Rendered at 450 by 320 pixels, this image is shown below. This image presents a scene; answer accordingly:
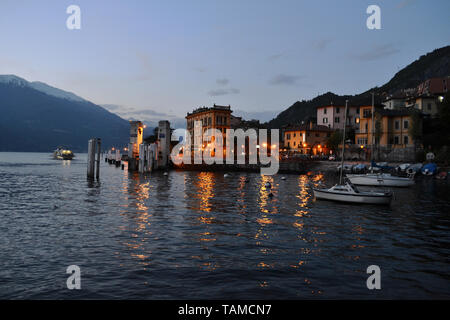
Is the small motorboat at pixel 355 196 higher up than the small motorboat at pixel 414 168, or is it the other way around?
the small motorboat at pixel 414 168

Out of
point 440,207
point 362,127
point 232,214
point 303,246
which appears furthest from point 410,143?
point 303,246

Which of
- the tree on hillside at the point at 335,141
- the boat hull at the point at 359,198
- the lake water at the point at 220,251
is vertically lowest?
the lake water at the point at 220,251

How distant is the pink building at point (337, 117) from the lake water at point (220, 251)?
302ft

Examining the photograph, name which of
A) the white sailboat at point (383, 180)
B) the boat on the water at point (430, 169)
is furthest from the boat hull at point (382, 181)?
the boat on the water at point (430, 169)

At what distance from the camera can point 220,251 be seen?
1437cm

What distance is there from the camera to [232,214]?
78.2ft

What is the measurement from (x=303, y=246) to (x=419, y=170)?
62315mm

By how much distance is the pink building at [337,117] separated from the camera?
113m

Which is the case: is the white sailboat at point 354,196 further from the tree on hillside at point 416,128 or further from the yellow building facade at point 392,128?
the tree on hillside at point 416,128

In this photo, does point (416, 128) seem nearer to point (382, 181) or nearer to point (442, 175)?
point (442, 175)

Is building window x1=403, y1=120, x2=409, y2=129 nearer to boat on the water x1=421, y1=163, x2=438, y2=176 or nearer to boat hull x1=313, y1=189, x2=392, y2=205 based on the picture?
boat on the water x1=421, y1=163, x2=438, y2=176

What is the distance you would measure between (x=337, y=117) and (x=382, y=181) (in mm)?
72971

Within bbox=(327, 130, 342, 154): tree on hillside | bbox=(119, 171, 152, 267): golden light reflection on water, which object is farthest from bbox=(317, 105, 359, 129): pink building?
bbox=(119, 171, 152, 267): golden light reflection on water
